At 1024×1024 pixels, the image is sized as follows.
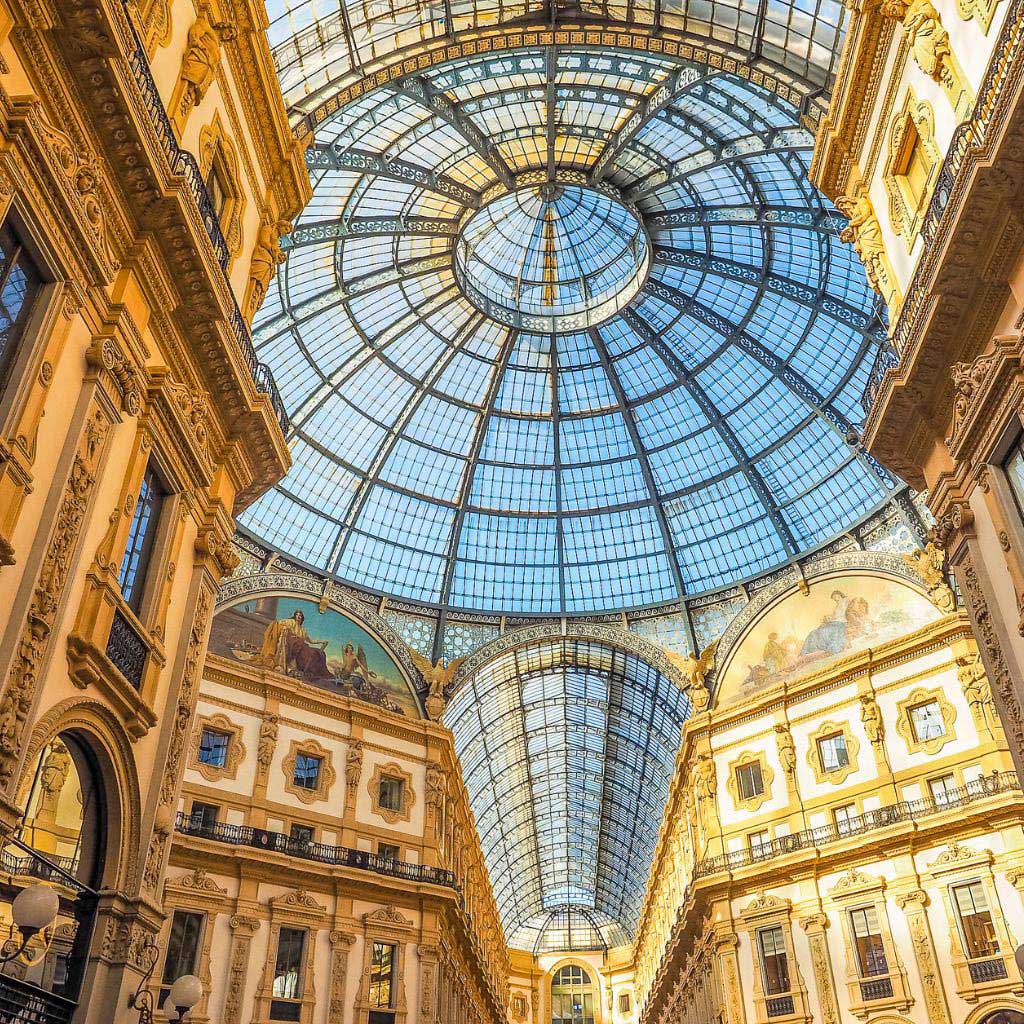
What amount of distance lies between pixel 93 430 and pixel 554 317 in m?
31.9

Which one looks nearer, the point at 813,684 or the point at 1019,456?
the point at 1019,456

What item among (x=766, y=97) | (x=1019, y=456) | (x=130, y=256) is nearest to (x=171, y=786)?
(x=130, y=256)

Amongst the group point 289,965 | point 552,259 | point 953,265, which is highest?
point 552,259

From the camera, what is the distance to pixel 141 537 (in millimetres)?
15500

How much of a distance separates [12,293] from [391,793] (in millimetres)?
28234

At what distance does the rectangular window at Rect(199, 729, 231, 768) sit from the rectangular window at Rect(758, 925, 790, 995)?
2049 cm

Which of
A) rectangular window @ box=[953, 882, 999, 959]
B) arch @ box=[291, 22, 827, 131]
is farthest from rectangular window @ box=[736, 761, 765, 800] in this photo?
arch @ box=[291, 22, 827, 131]

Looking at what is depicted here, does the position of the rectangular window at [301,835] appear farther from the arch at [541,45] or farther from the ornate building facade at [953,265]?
the ornate building facade at [953,265]

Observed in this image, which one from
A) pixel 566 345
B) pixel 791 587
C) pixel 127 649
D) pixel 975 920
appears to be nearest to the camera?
pixel 127 649

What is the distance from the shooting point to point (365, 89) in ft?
83.6

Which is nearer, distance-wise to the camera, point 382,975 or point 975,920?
point 975,920

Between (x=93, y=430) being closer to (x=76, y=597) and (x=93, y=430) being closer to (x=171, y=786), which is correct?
(x=76, y=597)

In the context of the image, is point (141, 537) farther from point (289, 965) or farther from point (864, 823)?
point (864, 823)

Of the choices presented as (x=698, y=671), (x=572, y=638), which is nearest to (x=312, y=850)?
(x=572, y=638)
